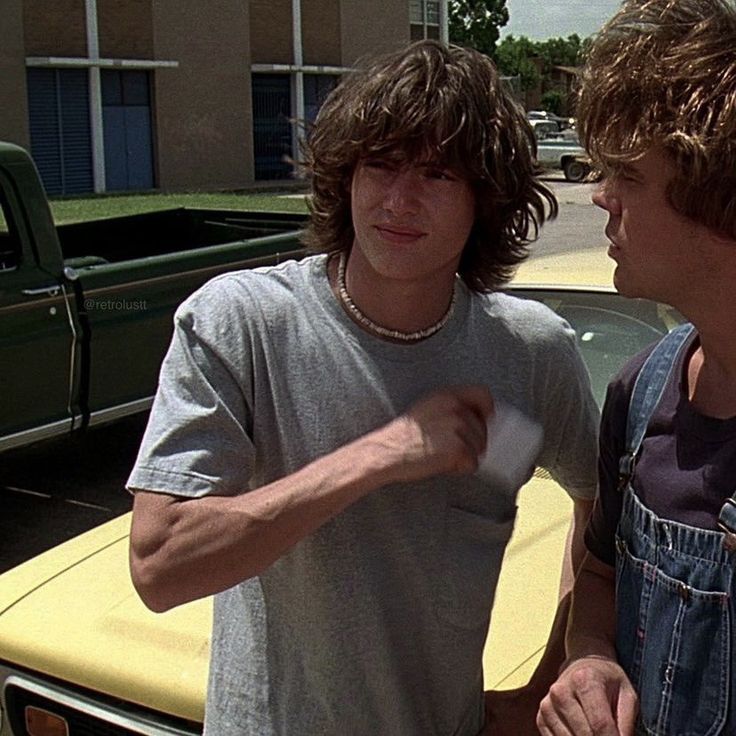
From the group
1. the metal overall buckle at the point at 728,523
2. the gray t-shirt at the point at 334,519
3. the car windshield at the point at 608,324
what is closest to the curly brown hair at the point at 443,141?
the gray t-shirt at the point at 334,519

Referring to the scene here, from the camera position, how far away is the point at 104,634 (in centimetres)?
247

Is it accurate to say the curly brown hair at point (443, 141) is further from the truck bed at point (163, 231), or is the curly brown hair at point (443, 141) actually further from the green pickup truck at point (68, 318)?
the truck bed at point (163, 231)

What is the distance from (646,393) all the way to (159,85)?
27.9 metres

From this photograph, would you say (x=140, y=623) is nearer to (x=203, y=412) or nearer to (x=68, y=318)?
(x=203, y=412)

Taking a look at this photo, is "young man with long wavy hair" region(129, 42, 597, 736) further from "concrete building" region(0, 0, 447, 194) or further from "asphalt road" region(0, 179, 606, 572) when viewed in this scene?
"concrete building" region(0, 0, 447, 194)

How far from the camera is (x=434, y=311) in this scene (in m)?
1.71

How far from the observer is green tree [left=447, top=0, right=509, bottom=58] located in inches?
2020

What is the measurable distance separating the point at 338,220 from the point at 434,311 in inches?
8.3

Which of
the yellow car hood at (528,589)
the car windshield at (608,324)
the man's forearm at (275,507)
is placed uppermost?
the man's forearm at (275,507)

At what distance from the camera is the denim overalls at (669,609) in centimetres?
142

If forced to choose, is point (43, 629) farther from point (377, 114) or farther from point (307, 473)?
point (377, 114)

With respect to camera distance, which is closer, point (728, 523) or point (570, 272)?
point (728, 523)

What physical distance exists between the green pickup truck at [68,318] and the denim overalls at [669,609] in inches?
180

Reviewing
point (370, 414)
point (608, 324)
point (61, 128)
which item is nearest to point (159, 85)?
point (61, 128)
